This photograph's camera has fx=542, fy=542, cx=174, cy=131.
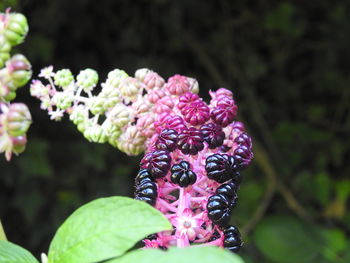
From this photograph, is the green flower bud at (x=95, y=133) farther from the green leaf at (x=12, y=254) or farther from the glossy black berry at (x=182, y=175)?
the green leaf at (x=12, y=254)

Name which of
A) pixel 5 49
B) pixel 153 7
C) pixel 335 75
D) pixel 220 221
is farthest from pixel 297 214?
pixel 5 49

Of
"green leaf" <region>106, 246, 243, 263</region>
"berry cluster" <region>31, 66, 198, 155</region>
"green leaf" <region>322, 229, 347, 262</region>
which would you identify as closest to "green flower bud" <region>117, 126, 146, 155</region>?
"berry cluster" <region>31, 66, 198, 155</region>

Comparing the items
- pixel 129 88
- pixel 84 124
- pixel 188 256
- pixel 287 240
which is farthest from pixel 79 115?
pixel 287 240

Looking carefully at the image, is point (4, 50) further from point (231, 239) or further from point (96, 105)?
point (231, 239)

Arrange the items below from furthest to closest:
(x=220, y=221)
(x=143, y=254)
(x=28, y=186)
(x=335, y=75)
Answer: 1. (x=335, y=75)
2. (x=28, y=186)
3. (x=220, y=221)
4. (x=143, y=254)

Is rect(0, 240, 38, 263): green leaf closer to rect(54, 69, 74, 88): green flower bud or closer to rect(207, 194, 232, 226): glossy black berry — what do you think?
rect(207, 194, 232, 226): glossy black berry

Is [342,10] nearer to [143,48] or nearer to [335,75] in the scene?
[335,75]

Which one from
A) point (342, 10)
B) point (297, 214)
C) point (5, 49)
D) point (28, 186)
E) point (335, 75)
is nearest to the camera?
point (5, 49)
